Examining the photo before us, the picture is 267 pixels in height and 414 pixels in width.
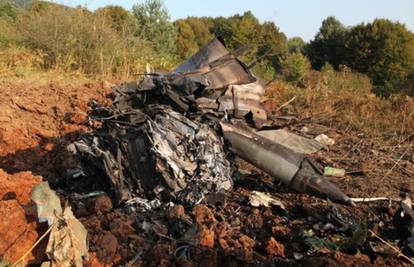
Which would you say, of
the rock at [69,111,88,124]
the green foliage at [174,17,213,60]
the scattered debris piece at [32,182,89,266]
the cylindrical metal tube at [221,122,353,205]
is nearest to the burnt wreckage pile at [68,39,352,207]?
the cylindrical metal tube at [221,122,353,205]

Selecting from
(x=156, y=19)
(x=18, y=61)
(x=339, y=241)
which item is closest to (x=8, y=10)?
(x=156, y=19)

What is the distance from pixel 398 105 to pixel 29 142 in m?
5.37

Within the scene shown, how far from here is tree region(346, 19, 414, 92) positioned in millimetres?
21781

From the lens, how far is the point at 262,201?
409cm

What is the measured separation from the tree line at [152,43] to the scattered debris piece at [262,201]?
68.9 inches

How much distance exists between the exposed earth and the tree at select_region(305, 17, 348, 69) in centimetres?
1962

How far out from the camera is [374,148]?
228 inches

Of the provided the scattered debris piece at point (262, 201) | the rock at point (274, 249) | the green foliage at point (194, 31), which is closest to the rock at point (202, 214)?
the scattered debris piece at point (262, 201)

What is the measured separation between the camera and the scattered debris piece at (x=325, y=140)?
5.85 metres

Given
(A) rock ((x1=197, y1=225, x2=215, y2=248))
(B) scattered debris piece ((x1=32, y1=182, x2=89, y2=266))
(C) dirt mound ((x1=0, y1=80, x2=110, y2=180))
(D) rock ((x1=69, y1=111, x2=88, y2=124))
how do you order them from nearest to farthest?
(B) scattered debris piece ((x1=32, y1=182, x2=89, y2=266))
(A) rock ((x1=197, y1=225, x2=215, y2=248))
(C) dirt mound ((x1=0, y1=80, x2=110, y2=180))
(D) rock ((x1=69, y1=111, x2=88, y2=124))

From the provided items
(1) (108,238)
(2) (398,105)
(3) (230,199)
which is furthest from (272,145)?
(2) (398,105)

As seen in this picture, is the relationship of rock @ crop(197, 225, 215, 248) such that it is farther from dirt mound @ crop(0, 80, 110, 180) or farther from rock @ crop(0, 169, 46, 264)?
dirt mound @ crop(0, 80, 110, 180)

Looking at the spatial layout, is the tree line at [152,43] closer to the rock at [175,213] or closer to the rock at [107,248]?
the rock at [175,213]

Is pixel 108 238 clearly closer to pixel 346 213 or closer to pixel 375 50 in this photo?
pixel 346 213
